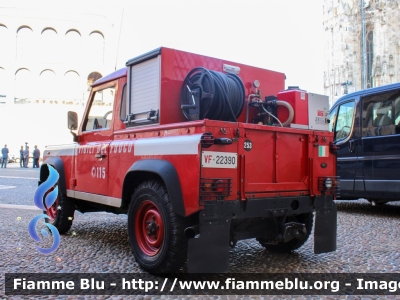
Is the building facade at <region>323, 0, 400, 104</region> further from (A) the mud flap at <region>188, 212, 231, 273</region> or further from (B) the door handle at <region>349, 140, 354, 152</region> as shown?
(A) the mud flap at <region>188, 212, 231, 273</region>

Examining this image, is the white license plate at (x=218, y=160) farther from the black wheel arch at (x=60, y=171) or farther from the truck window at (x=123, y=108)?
the black wheel arch at (x=60, y=171)

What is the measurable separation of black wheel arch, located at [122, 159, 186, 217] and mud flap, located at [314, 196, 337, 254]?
170 cm

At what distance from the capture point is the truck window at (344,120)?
344 inches

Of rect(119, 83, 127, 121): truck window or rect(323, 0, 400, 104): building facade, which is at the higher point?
rect(323, 0, 400, 104): building facade

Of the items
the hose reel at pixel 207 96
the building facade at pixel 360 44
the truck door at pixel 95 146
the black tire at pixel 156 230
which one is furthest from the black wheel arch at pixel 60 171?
the building facade at pixel 360 44

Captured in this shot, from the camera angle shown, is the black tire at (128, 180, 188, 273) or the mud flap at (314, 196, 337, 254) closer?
the black tire at (128, 180, 188, 273)

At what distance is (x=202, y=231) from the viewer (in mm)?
3646

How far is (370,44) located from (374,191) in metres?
39.8

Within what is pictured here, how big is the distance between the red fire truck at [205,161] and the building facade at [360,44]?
39.0 meters

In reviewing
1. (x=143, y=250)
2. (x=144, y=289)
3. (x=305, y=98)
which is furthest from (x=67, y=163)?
(x=305, y=98)

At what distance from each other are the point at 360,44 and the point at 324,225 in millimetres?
43677

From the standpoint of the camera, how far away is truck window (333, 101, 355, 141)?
344 inches

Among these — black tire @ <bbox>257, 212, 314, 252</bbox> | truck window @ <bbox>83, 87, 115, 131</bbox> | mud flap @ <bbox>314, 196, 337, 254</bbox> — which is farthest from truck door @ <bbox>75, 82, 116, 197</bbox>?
mud flap @ <bbox>314, 196, 337, 254</bbox>

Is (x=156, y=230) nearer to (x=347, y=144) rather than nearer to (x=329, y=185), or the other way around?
(x=329, y=185)
